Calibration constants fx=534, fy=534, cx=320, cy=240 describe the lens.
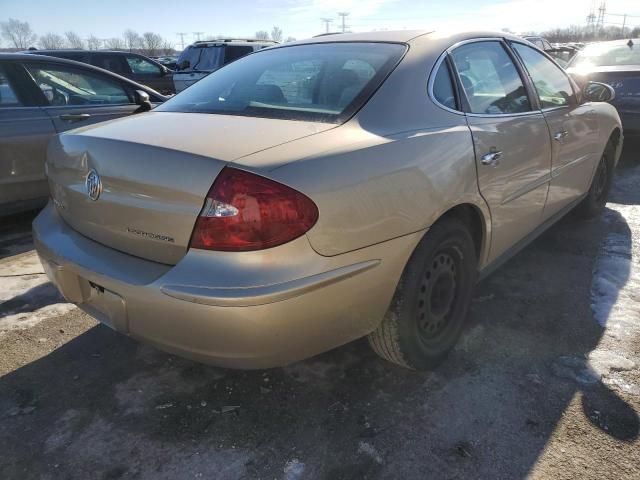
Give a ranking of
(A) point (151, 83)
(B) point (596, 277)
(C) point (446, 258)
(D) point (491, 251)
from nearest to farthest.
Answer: (C) point (446, 258)
(D) point (491, 251)
(B) point (596, 277)
(A) point (151, 83)

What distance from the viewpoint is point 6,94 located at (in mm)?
4316

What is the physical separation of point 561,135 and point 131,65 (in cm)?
1157

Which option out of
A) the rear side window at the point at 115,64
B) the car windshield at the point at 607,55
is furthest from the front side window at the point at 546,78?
the rear side window at the point at 115,64

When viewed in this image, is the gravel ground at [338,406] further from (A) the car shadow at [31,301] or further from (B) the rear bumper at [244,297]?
(B) the rear bumper at [244,297]

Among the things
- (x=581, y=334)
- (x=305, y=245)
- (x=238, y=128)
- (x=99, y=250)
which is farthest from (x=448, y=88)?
(x=99, y=250)

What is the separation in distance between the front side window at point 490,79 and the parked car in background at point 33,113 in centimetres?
265

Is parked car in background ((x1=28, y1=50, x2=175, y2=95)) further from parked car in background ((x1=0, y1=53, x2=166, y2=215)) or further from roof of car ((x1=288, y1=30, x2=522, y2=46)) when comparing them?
roof of car ((x1=288, y1=30, x2=522, y2=46))

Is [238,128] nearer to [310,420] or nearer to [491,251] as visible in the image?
[310,420]

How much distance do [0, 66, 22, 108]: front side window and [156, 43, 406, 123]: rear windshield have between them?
224 cm

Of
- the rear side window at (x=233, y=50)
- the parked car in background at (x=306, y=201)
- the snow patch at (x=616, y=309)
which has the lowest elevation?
the snow patch at (x=616, y=309)

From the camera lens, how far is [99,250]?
2125mm

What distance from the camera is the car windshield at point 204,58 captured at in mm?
12242

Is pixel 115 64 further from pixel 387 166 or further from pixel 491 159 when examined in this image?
pixel 387 166

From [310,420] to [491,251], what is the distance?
129 centimetres
